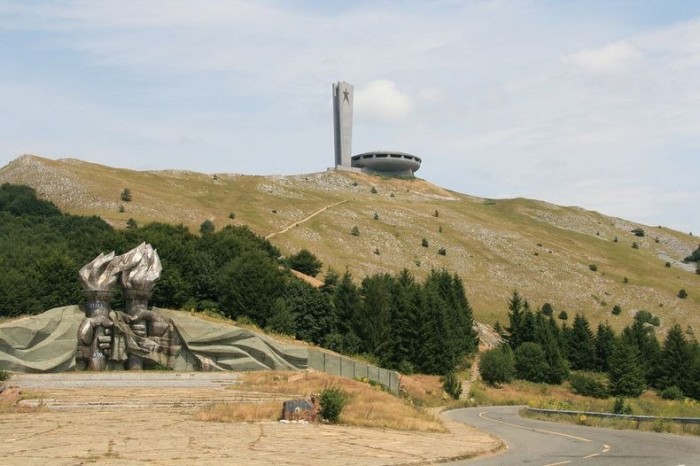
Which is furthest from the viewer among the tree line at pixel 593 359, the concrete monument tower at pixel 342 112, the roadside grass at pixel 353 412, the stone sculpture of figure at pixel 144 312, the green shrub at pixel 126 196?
the concrete monument tower at pixel 342 112

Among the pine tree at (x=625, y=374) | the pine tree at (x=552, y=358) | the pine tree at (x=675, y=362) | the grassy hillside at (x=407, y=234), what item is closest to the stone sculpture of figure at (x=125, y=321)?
the pine tree at (x=625, y=374)

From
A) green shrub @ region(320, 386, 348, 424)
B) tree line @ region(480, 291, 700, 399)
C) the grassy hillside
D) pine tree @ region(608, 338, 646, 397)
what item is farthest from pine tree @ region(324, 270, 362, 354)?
green shrub @ region(320, 386, 348, 424)

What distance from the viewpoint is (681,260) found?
142125mm

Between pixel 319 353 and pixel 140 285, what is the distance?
10.0m

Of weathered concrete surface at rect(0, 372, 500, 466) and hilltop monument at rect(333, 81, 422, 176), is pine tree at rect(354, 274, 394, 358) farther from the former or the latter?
hilltop monument at rect(333, 81, 422, 176)

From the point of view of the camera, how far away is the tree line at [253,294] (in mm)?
51406

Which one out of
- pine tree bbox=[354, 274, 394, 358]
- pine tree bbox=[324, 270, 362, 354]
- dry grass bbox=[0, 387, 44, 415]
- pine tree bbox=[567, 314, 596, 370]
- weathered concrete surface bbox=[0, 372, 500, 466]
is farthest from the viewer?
pine tree bbox=[567, 314, 596, 370]

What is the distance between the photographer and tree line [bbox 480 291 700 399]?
65.9 metres

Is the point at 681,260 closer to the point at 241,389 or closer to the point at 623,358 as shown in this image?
the point at 623,358

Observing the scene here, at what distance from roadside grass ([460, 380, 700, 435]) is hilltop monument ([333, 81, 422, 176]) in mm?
83918

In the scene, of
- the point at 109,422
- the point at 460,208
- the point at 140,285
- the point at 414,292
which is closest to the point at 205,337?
the point at 140,285

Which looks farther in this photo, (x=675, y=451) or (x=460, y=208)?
(x=460, y=208)

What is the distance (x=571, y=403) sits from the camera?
50.3 metres

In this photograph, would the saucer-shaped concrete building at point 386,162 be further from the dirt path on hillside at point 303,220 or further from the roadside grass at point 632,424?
the roadside grass at point 632,424
